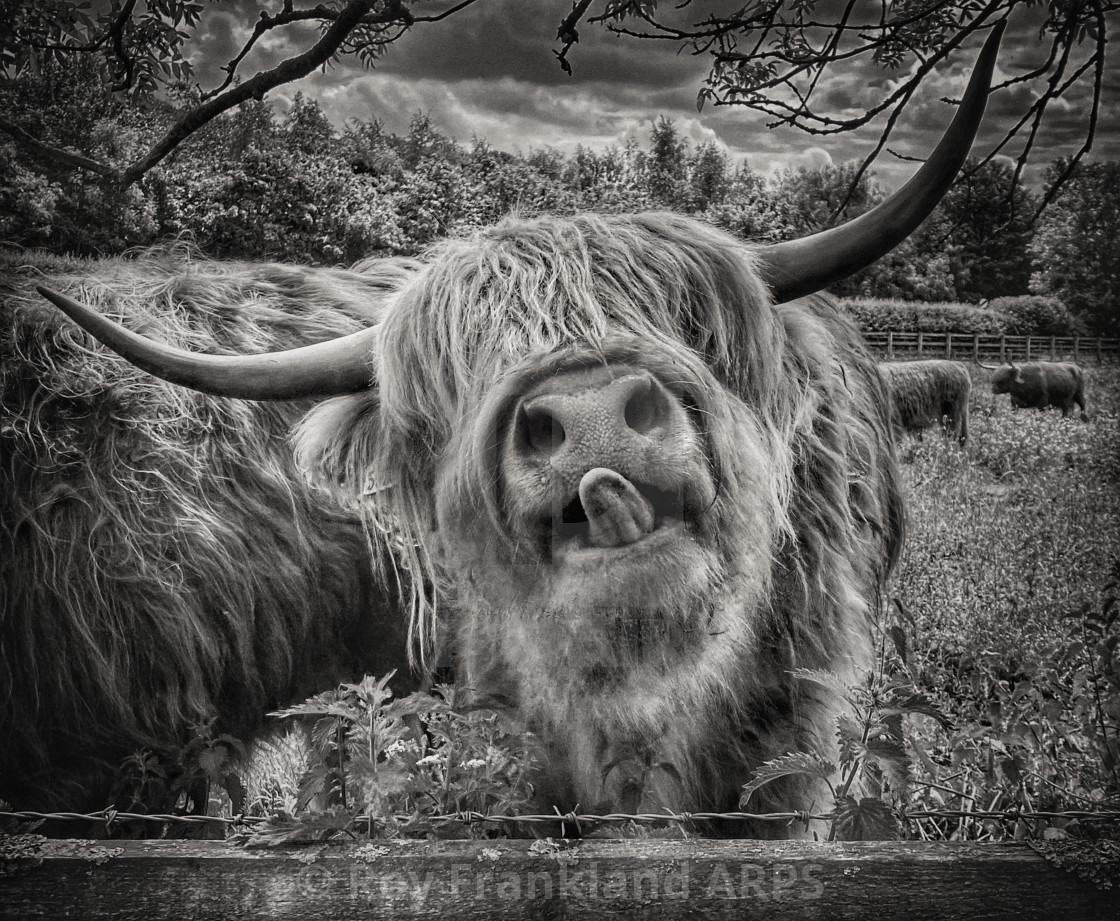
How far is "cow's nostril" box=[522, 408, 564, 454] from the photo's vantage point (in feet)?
4.90

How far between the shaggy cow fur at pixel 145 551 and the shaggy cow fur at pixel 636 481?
29 cm

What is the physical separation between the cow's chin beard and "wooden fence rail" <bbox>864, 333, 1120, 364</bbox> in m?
0.91

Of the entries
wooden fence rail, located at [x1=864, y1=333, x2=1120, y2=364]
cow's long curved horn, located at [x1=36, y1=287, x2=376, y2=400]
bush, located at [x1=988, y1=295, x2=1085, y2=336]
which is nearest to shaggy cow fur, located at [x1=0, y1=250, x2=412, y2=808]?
cow's long curved horn, located at [x1=36, y1=287, x2=376, y2=400]

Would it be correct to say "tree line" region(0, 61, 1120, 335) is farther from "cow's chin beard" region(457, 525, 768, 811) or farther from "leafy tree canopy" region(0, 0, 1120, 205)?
"cow's chin beard" region(457, 525, 768, 811)

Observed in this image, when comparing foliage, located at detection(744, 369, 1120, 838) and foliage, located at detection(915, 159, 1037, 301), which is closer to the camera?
foliage, located at detection(744, 369, 1120, 838)

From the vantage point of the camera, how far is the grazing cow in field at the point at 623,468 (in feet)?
5.09

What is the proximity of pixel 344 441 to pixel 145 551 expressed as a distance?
576 millimetres

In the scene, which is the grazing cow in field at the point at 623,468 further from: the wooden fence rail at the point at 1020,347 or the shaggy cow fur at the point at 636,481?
the wooden fence rail at the point at 1020,347

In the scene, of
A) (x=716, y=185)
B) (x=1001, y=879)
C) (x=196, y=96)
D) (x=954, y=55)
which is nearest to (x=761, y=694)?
(x=1001, y=879)

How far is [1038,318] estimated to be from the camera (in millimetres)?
2188

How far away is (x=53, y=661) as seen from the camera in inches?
80.5

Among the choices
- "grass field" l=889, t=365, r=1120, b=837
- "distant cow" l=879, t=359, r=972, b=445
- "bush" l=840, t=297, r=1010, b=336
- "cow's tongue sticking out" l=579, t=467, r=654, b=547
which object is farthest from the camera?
"distant cow" l=879, t=359, r=972, b=445

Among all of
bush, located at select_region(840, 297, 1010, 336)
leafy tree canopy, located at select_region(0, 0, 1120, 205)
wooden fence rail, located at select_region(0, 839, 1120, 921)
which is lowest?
wooden fence rail, located at select_region(0, 839, 1120, 921)

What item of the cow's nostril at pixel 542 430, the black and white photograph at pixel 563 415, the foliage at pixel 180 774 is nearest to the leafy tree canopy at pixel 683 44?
the black and white photograph at pixel 563 415
